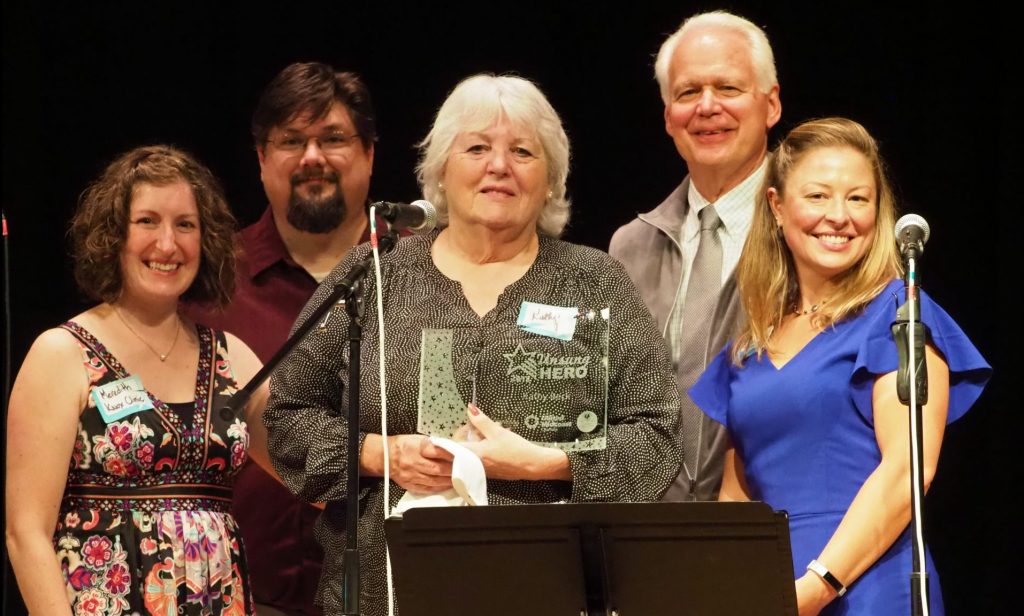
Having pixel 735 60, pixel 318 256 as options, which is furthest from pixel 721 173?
pixel 318 256

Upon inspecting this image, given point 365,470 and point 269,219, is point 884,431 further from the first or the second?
point 269,219

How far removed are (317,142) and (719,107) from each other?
1.26m

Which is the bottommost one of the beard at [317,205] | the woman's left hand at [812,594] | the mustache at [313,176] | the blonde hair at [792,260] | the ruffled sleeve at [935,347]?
the woman's left hand at [812,594]

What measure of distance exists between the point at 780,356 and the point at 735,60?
1.03 metres

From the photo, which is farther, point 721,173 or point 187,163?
point 721,173

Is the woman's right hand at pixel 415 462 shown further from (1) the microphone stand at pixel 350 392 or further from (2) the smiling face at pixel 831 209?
(2) the smiling face at pixel 831 209

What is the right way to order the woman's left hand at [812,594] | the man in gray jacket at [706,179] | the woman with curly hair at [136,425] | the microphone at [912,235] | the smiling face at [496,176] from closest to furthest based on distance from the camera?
the microphone at [912,235]
the woman's left hand at [812,594]
the woman with curly hair at [136,425]
the smiling face at [496,176]
the man in gray jacket at [706,179]

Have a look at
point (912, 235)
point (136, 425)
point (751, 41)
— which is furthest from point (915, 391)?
point (136, 425)

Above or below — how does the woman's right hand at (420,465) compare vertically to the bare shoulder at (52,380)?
below

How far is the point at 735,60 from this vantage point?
367 cm

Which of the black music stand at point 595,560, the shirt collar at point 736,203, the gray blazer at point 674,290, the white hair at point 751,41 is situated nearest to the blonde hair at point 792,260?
the gray blazer at point 674,290

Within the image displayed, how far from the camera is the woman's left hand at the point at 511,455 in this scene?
2844 mm

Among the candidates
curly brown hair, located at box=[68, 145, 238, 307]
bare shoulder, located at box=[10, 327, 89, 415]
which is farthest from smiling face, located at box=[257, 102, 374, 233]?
bare shoulder, located at box=[10, 327, 89, 415]

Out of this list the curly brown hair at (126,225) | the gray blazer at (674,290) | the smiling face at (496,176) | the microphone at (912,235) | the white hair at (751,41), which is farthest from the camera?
the white hair at (751,41)
